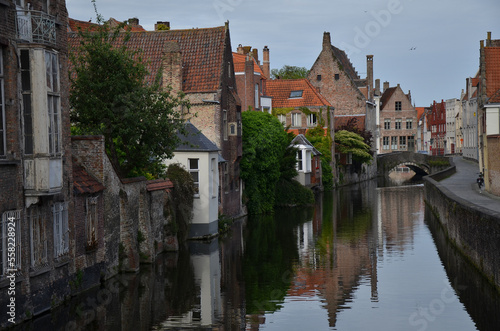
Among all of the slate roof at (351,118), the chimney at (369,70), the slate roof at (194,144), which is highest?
the chimney at (369,70)

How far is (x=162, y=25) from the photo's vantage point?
4722cm

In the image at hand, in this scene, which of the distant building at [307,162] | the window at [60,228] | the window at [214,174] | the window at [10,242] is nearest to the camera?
the window at [10,242]

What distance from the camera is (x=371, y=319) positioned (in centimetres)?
1703

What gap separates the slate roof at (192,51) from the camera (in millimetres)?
37219

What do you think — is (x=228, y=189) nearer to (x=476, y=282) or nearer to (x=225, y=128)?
(x=225, y=128)

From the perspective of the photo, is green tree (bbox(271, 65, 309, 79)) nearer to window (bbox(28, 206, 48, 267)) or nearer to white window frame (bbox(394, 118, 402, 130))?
white window frame (bbox(394, 118, 402, 130))

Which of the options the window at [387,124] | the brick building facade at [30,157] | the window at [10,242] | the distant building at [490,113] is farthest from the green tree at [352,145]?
the window at [10,242]

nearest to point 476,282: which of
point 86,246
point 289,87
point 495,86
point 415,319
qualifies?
point 415,319

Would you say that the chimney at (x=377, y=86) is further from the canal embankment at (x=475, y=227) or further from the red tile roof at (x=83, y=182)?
the red tile roof at (x=83, y=182)

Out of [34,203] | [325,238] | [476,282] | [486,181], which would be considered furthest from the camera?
[486,181]

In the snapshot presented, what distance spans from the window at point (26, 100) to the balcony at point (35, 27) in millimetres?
390

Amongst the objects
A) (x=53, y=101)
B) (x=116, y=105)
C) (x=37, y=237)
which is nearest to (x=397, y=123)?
(x=116, y=105)

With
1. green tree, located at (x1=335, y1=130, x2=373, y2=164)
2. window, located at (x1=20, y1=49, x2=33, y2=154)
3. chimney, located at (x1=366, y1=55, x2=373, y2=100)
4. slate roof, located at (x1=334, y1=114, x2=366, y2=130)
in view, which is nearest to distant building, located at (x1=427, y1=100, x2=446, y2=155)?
chimney, located at (x1=366, y1=55, x2=373, y2=100)

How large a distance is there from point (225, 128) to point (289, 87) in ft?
102
